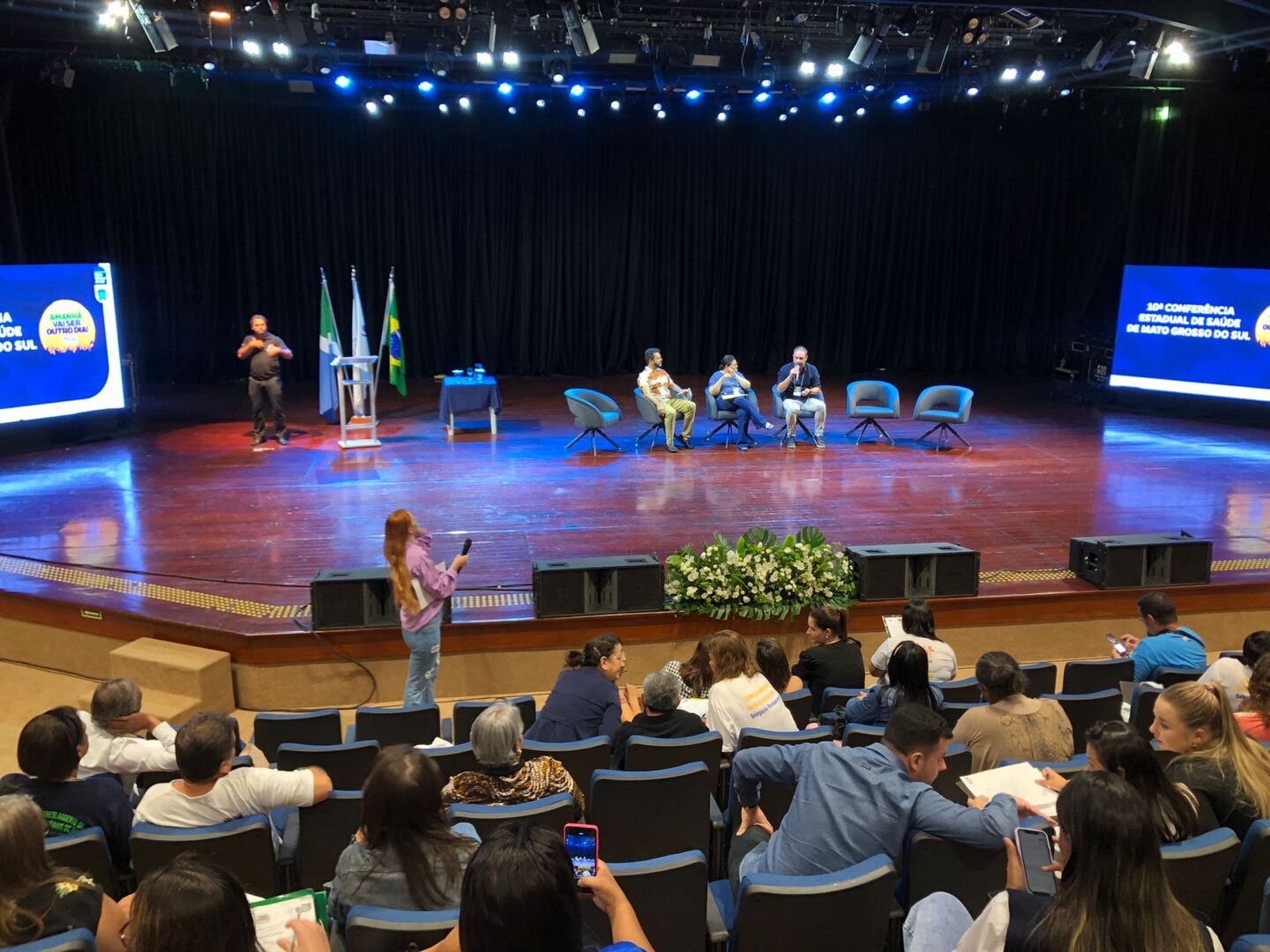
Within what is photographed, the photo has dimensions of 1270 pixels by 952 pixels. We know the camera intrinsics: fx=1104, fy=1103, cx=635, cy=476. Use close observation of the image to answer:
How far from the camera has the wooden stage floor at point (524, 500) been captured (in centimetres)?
685

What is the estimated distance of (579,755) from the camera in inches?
151

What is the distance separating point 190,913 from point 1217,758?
2712 millimetres

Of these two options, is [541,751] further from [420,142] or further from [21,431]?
[420,142]

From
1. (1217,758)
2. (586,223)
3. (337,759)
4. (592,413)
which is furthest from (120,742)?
(586,223)

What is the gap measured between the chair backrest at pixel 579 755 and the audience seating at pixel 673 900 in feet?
3.36

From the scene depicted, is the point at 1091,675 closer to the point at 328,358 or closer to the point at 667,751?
the point at 667,751

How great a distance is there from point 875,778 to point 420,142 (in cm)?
1392

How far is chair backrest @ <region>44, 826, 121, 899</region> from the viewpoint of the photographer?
2885 mm

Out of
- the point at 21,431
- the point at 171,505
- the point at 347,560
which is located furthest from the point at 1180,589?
A: the point at 21,431

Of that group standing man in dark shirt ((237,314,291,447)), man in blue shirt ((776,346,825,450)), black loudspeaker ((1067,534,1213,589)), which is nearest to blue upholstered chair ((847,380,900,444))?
man in blue shirt ((776,346,825,450))

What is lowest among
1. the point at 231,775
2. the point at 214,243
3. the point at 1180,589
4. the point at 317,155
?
the point at 1180,589

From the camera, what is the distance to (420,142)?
1512 centimetres

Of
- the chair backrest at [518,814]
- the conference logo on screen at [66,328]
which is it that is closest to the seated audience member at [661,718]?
the chair backrest at [518,814]

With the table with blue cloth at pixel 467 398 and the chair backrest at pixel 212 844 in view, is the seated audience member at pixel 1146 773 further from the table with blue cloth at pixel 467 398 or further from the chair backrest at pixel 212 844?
the table with blue cloth at pixel 467 398
